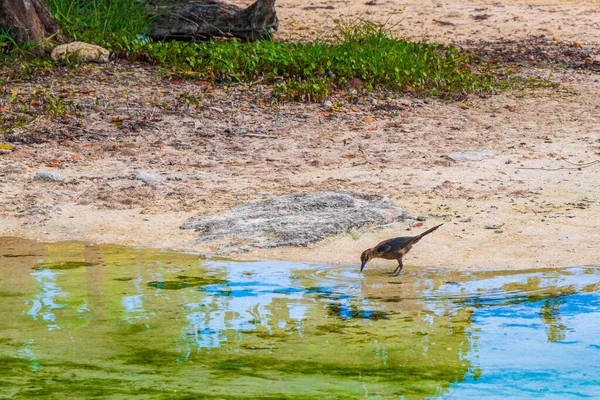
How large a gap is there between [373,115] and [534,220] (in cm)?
281

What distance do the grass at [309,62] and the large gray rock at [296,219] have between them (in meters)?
2.73

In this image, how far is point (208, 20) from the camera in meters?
10.9

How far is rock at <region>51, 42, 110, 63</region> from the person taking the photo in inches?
360

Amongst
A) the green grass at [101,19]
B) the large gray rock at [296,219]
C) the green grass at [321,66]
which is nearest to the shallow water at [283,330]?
the large gray rock at [296,219]

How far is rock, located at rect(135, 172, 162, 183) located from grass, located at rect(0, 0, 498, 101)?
7.18 feet

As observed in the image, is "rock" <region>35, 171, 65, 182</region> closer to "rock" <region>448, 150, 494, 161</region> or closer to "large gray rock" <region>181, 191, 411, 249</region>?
"large gray rock" <region>181, 191, 411, 249</region>

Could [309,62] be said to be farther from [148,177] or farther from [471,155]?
[148,177]

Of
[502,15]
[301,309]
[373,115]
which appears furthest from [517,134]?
Result: [502,15]

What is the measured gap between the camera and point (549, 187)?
6.19 m

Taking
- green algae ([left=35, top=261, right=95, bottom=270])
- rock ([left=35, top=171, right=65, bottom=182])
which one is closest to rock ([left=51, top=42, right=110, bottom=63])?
rock ([left=35, top=171, right=65, bottom=182])

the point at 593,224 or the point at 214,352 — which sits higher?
the point at 214,352

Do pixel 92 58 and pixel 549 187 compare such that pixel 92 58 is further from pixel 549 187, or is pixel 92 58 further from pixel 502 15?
pixel 502 15

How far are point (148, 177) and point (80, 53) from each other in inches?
128

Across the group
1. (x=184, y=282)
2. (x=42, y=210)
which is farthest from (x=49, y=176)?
(x=184, y=282)
